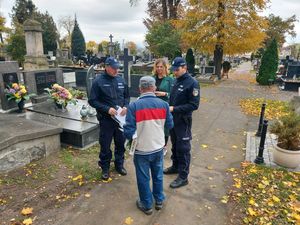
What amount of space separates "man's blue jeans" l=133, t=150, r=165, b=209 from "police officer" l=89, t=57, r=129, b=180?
102cm

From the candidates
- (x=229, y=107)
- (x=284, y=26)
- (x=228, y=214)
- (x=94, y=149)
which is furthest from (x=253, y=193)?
(x=284, y=26)

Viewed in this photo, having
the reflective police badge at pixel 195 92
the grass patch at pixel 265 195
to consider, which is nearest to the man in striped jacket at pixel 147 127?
the reflective police badge at pixel 195 92

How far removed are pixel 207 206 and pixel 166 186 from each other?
779 millimetres

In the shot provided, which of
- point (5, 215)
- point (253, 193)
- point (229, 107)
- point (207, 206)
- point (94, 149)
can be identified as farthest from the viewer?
point (229, 107)

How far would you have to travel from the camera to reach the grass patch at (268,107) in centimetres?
900

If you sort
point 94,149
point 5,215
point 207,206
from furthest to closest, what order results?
point 94,149 < point 207,206 < point 5,215

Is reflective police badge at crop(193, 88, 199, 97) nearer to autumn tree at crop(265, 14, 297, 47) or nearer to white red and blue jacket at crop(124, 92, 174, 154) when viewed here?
white red and blue jacket at crop(124, 92, 174, 154)

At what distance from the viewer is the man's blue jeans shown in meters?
3.24

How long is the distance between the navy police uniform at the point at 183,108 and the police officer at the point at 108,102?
0.88 m

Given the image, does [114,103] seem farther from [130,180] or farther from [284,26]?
[284,26]

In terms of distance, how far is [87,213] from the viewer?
3.41m

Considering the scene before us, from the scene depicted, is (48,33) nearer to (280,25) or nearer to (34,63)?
(34,63)

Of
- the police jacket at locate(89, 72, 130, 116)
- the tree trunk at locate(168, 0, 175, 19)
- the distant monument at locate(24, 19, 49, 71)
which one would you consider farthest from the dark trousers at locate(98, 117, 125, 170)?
the tree trunk at locate(168, 0, 175, 19)

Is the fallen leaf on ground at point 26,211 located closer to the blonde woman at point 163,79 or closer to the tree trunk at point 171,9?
the blonde woman at point 163,79
